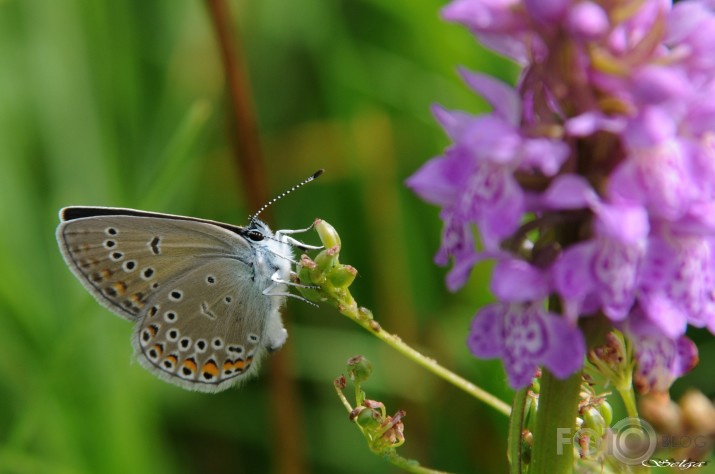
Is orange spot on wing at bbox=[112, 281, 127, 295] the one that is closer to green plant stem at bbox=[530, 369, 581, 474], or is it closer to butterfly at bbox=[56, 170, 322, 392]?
butterfly at bbox=[56, 170, 322, 392]

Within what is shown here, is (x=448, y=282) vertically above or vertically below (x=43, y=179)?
above

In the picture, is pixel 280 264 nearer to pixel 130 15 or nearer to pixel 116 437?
pixel 116 437

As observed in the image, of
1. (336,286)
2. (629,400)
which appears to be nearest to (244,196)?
(336,286)

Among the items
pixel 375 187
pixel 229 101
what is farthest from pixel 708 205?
pixel 375 187

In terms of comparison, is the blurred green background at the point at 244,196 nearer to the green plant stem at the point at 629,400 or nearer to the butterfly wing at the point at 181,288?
the butterfly wing at the point at 181,288

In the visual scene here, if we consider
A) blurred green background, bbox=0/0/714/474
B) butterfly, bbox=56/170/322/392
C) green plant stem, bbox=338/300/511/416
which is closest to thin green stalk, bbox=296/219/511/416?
green plant stem, bbox=338/300/511/416

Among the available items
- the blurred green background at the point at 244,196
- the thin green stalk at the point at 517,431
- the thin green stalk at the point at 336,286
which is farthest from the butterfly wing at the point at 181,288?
the thin green stalk at the point at 517,431

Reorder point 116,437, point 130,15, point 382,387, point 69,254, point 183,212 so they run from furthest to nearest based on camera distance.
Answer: point 130,15 → point 183,212 → point 382,387 → point 116,437 → point 69,254
